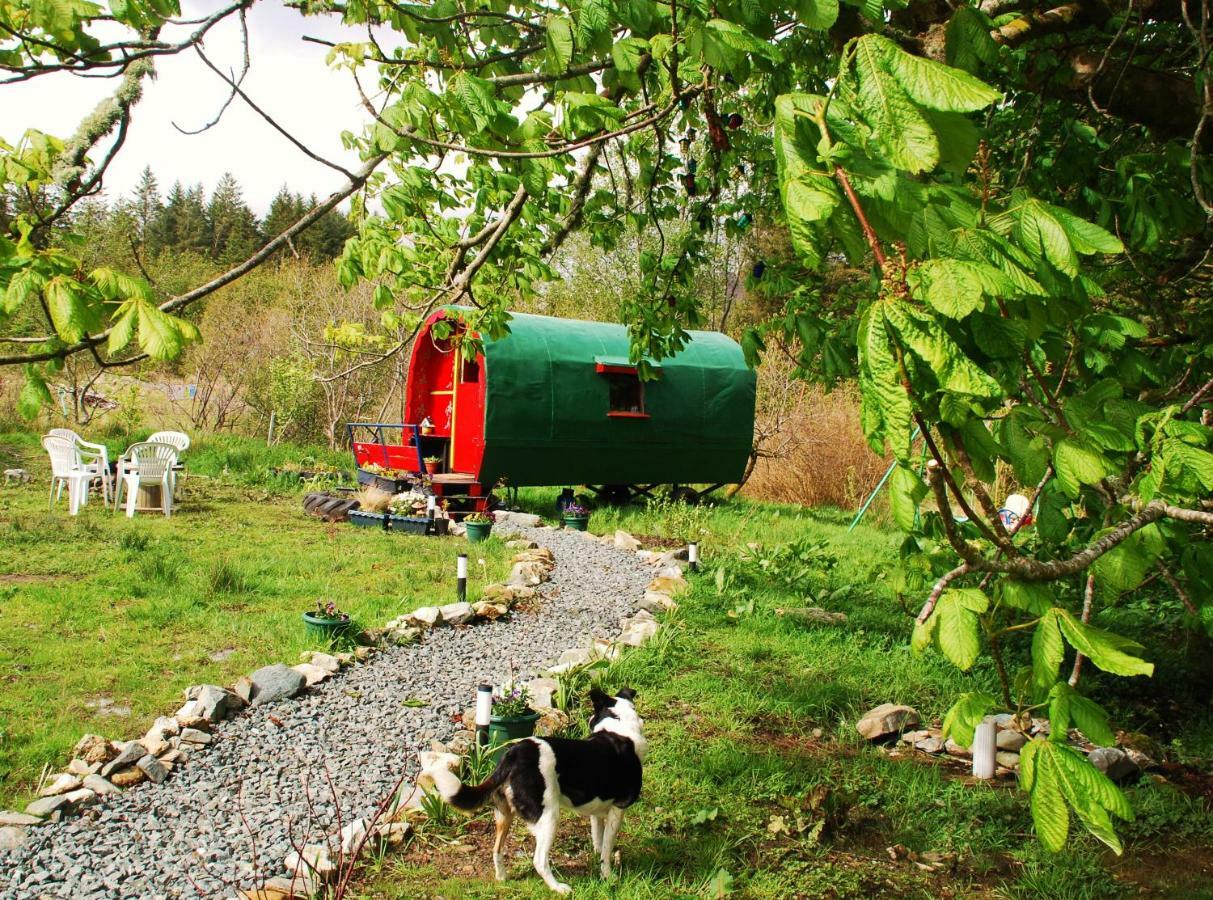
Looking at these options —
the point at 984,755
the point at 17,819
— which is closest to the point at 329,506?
the point at 17,819

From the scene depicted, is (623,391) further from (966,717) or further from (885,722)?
(966,717)

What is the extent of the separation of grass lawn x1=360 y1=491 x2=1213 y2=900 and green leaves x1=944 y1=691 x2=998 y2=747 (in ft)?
5.36

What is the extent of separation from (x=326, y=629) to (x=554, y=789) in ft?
11.4

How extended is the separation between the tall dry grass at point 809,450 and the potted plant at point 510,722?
11.8 meters

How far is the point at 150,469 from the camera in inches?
457

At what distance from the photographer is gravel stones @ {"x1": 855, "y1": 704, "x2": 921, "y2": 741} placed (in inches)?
199

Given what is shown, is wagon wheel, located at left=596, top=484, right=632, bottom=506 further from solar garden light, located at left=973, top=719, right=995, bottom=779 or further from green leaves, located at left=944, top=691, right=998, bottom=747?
green leaves, located at left=944, top=691, right=998, bottom=747

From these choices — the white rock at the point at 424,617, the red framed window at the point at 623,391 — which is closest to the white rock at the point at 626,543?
the red framed window at the point at 623,391

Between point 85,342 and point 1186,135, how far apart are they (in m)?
4.13

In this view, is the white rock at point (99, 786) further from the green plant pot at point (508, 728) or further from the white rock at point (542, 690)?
the white rock at point (542, 690)

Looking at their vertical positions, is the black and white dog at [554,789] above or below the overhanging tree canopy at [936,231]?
below

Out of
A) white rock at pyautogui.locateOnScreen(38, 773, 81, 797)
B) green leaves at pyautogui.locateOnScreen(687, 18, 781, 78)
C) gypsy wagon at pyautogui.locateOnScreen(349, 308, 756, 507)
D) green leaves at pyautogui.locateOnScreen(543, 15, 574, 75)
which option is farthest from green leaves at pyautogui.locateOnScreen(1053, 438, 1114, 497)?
gypsy wagon at pyautogui.locateOnScreen(349, 308, 756, 507)

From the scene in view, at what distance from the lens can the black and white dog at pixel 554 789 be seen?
3.30m

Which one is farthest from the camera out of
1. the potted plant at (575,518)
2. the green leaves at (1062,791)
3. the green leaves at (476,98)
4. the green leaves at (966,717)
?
the potted plant at (575,518)
